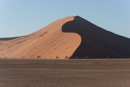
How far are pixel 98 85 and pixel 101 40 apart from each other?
56.8 metres

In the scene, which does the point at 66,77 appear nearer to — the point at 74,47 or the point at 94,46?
the point at 74,47

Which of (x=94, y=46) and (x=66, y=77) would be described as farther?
(x=94, y=46)

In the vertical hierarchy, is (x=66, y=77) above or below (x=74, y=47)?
above

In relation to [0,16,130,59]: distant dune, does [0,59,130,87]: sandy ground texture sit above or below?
above

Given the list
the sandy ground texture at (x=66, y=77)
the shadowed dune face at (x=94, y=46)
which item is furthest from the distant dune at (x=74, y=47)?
the sandy ground texture at (x=66, y=77)

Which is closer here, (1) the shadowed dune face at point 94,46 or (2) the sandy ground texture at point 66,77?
(2) the sandy ground texture at point 66,77

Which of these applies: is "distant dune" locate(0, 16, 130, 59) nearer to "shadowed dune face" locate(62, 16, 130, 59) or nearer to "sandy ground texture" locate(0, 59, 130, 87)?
"shadowed dune face" locate(62, 16, 130, 59)

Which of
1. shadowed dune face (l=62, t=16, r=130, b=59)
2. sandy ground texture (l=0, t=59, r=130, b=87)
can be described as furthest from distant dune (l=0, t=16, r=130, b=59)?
sandy ground texture (l=0, t=59, r=130, b=87)

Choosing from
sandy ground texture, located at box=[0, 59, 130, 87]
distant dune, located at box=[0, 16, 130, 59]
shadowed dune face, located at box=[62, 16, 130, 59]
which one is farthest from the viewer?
distant dune, located at box=[0, 16, 130, 59]

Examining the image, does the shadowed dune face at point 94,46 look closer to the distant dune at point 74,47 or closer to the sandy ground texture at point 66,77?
the distant dune at point 74,47

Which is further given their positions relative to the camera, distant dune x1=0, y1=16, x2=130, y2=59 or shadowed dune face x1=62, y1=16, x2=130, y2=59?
distant dune x1=0, y1=16, x2=130, y2=59

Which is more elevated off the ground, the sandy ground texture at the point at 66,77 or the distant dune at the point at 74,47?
the sandy ground texture at the point at 66,77

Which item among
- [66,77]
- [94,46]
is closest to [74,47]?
[94,46]

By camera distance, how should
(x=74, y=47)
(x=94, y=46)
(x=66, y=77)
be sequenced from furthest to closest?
(x=94, y=46) < (x=74, y=47) < (x=66, y=77)
